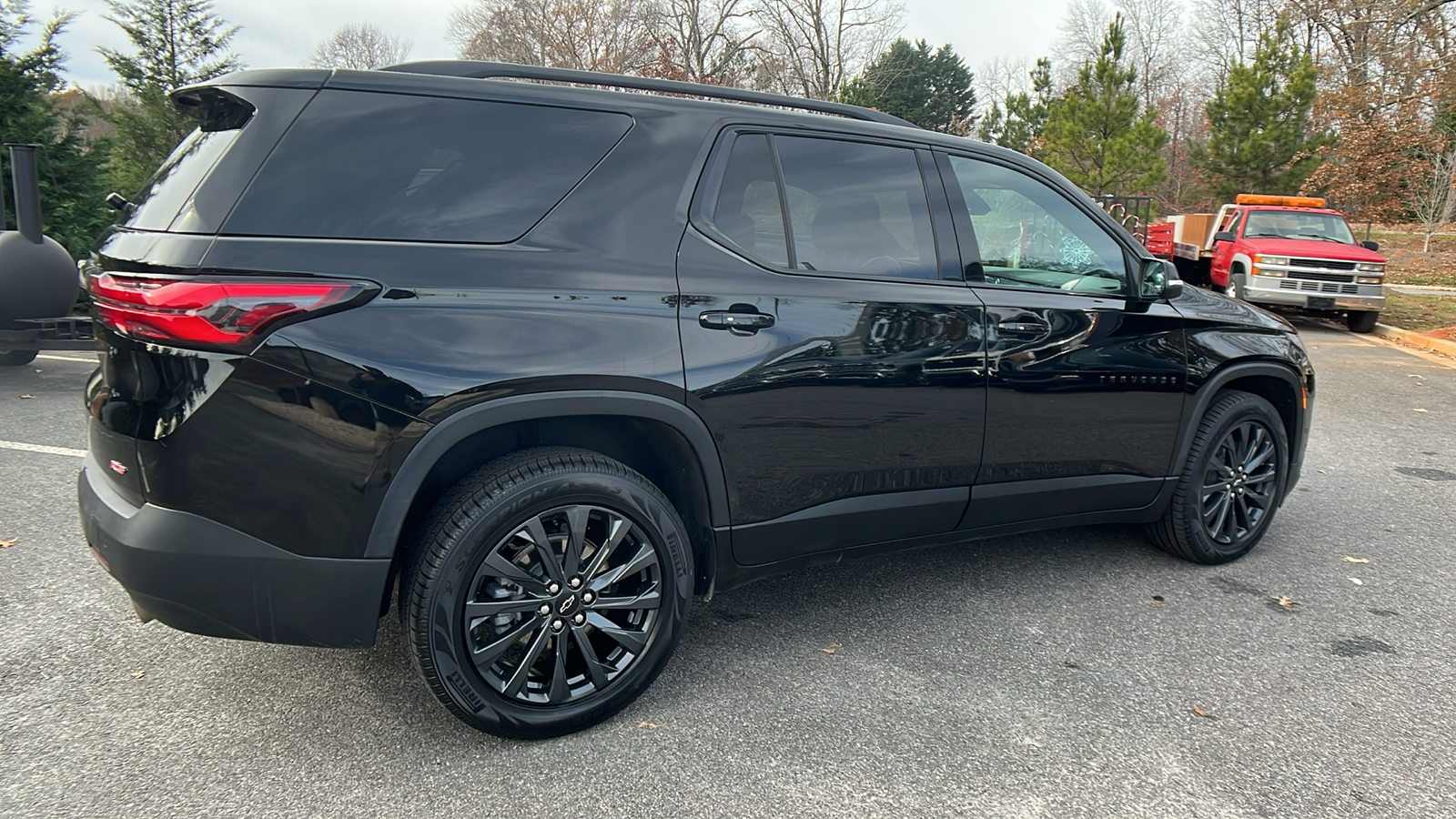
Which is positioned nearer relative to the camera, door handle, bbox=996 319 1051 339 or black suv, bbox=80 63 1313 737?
black suv, bbox=80 63 1313 737

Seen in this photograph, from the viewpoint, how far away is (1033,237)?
12.0 feet

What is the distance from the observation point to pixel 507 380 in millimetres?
2484

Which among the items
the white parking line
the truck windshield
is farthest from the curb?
the white parking line

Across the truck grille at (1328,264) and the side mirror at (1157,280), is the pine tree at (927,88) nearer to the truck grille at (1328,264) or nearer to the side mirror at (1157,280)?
the truck grille at (1328,264)

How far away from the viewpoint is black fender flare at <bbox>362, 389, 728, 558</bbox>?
7.91ft

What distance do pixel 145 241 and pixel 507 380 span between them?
0.96 metres

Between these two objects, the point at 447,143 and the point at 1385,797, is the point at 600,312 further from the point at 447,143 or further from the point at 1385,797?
the point at 1385,797

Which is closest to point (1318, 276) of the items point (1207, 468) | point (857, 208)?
point (1207, 468)

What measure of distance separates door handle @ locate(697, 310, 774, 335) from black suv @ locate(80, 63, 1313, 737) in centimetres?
1

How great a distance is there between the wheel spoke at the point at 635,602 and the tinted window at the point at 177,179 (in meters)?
1.51

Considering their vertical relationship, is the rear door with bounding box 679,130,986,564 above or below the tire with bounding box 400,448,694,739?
above

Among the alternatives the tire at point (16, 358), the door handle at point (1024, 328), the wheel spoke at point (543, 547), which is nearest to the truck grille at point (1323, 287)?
the door handle at point (1024, 328)

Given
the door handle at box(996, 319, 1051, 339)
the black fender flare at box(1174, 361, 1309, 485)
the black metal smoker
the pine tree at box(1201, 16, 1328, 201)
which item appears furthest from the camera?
the pine tree at box(1201, 16, 1328, 201)

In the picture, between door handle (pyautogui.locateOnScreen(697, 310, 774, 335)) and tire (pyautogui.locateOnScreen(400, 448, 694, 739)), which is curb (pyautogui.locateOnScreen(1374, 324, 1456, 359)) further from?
tire (pyautogui.locateOnScreen(400, 448, 694, 739))
